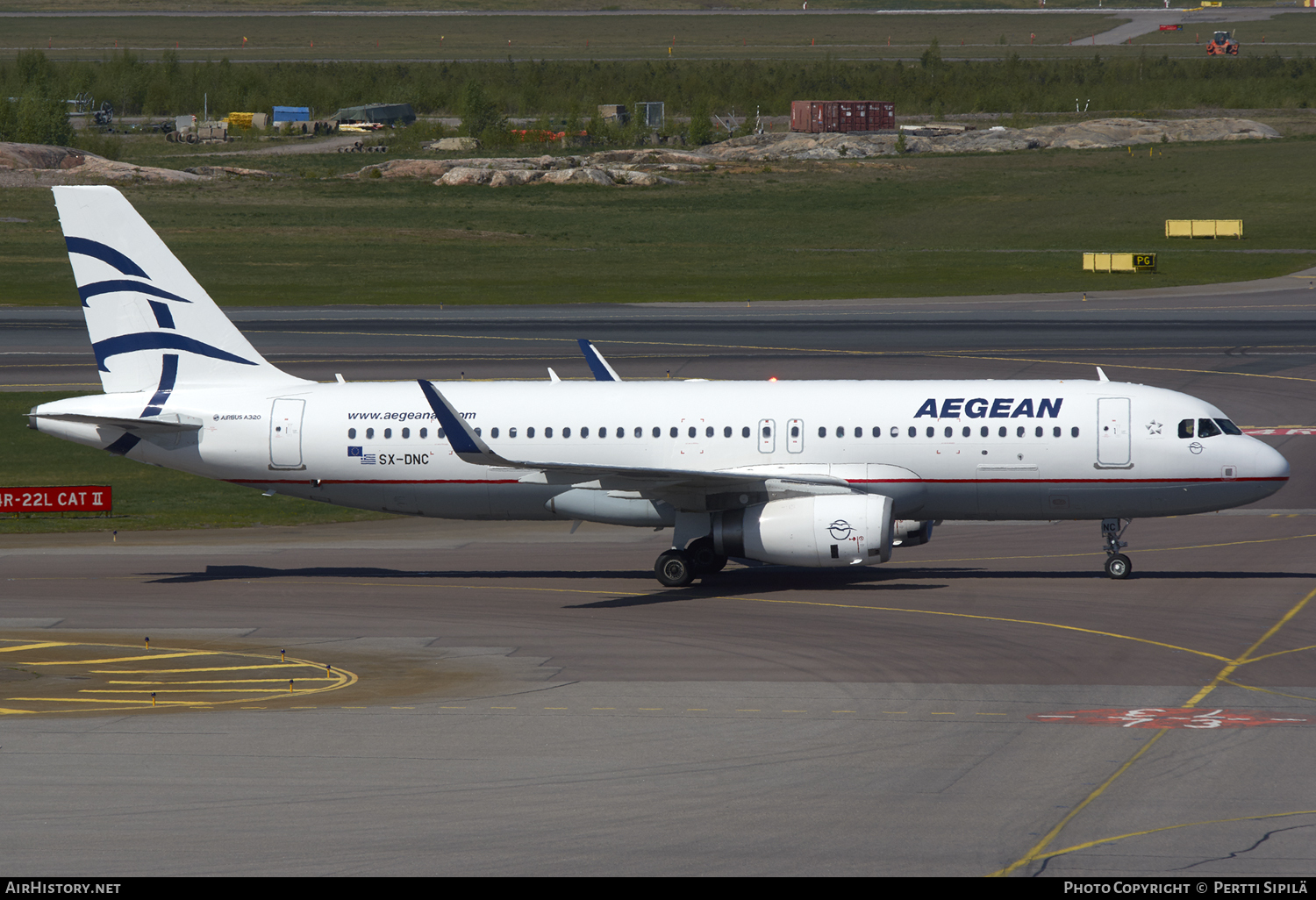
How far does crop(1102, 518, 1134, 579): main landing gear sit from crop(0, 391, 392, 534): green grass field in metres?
24.1

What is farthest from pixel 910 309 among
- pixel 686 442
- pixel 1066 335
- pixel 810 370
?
pixel 686 442

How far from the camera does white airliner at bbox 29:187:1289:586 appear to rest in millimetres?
39156

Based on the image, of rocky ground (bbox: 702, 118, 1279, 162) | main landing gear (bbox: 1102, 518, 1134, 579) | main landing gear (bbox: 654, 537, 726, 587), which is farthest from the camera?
rocky ground (bbox: 702, 118, 1279, 162)

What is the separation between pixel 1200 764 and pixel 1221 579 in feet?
54.5

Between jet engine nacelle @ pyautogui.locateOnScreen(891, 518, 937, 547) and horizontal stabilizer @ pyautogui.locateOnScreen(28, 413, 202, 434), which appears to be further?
horizontal stabilizer @ pyautogui.locateOnScreen(28, 413, 202, 434)

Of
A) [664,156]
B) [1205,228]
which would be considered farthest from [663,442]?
[664,156]

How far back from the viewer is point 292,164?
187625 millimetres

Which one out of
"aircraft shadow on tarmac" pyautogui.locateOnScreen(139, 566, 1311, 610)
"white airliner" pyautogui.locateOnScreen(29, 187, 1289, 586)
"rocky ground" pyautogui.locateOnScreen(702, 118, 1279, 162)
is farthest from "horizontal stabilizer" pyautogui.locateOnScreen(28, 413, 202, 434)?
"rocky ground" pyautogui.locateOnScreen(702, 118, 1279, 162)

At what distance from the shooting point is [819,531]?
37656 millimetres

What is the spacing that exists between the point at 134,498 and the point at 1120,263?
79.5 meters

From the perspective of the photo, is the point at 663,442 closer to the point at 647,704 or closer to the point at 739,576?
the point at 739,576

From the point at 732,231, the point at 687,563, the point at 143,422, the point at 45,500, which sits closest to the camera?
the point at 687,563

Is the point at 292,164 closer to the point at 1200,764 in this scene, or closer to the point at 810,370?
the point at 810,370

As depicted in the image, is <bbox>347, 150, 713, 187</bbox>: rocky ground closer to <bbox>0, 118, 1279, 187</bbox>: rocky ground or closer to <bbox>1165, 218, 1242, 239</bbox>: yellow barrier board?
<bbox>0, 118, 1279, 187</bbox>: rocky ground
